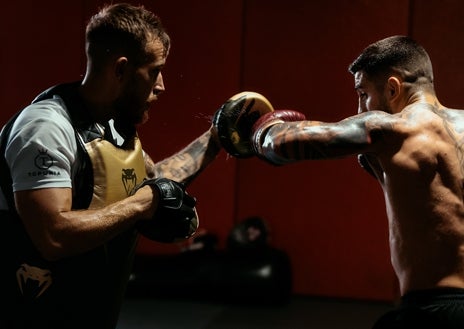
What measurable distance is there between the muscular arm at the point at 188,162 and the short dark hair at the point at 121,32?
1.77ft

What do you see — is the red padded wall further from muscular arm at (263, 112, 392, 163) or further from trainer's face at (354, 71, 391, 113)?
muscular arm at (263, 112, 392, 163)

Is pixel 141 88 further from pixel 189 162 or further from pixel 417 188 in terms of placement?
pixel 417 188

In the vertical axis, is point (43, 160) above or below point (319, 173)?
above

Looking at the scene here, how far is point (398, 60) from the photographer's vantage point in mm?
2209

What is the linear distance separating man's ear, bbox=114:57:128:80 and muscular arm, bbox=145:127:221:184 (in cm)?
48

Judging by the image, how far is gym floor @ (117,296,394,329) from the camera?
430 cm

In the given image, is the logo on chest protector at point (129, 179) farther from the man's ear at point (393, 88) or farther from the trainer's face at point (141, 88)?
the man's ear at point (393, 88)

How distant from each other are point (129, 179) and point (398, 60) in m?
1.02

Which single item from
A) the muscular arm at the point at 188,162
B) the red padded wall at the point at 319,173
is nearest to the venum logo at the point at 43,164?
the muscular arm at the point at 188,162

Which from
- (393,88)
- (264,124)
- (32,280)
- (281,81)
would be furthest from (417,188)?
(281,81)

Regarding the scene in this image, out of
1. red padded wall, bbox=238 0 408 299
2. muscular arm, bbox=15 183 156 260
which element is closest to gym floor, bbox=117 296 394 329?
red padded wall, bbox=238 0 408 299

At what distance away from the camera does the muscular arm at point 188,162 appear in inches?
94.9

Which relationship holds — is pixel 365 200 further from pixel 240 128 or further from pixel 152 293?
pixel 240 128

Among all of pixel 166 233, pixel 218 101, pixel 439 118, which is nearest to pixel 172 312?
pixel 218 101
